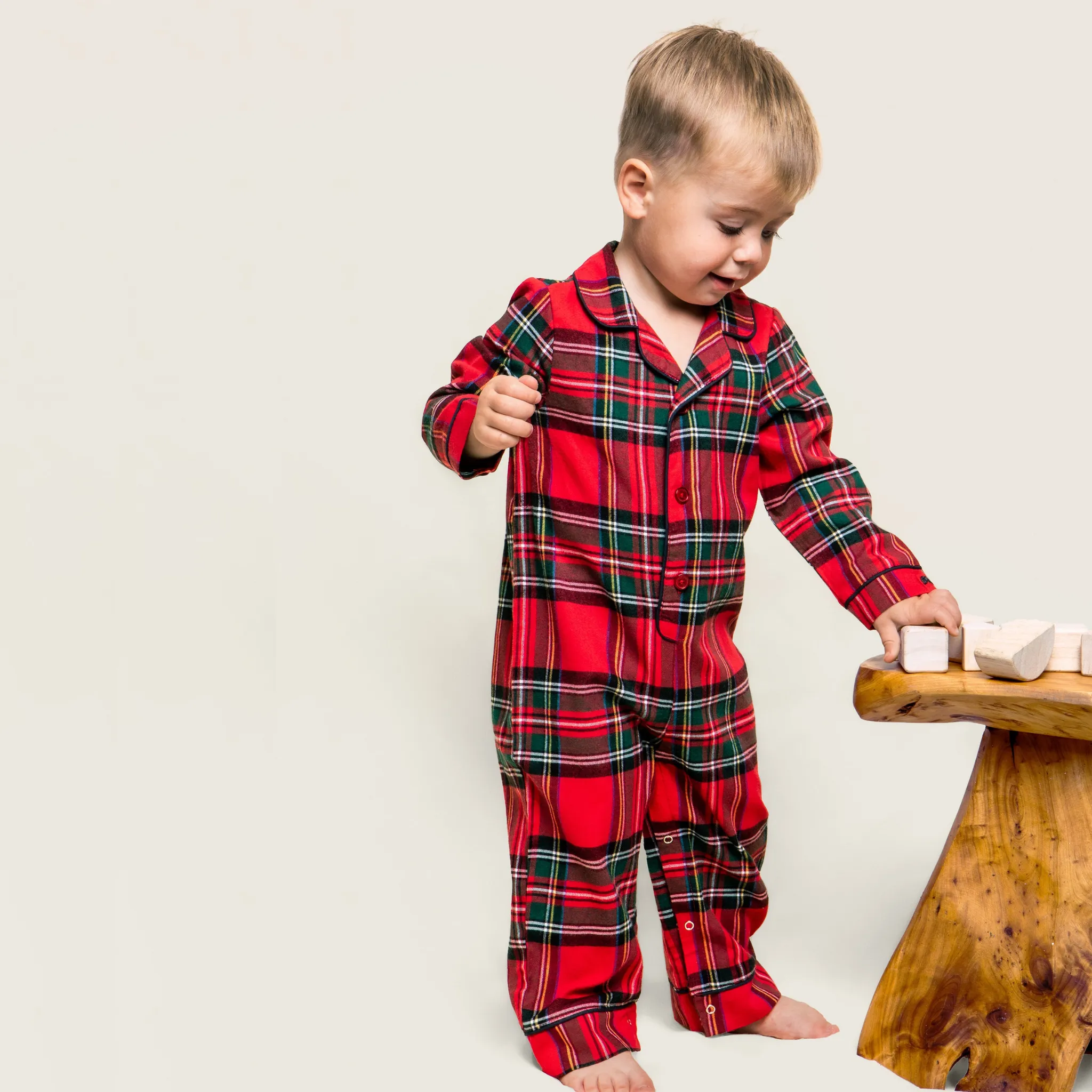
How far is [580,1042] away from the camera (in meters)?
1.79

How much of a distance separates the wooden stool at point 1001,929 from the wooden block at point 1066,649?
8 centimetres

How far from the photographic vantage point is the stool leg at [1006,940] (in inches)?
67.0

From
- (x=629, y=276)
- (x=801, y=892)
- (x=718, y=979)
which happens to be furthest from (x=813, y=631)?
(x=629, y=276)

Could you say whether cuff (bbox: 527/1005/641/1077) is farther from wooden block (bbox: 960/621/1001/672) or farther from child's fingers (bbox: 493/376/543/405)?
child's fingers (bbox: 493/376/543/405)

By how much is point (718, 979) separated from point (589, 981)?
177 mm

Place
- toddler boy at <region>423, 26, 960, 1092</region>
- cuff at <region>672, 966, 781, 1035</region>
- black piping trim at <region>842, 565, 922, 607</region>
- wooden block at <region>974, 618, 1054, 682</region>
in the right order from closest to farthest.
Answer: wooden block at <region>974, 618, 1054, 682</region> → toddler boy at <region>423, 26, 960, 1092</region> → black piping trim at <region>842, 565, 922, 607</region> → cuff at <region>672, 966, 781, 1035</region>

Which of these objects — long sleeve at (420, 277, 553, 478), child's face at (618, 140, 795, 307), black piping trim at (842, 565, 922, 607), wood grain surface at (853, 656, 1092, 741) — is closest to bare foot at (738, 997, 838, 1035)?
wood grain surface at (853, 656, 1092, 741)

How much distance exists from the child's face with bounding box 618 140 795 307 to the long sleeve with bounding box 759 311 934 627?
6.3 inches

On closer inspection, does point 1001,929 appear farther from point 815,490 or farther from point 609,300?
point 609,300

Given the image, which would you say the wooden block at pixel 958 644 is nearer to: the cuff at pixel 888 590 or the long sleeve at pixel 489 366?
the cuff at pixel 888 590

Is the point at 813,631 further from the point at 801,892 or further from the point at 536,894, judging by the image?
the point at 536,894

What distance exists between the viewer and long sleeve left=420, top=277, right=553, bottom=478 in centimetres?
171

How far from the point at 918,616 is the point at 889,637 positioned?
41 mm

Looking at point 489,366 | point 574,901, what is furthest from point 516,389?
point 574,901
